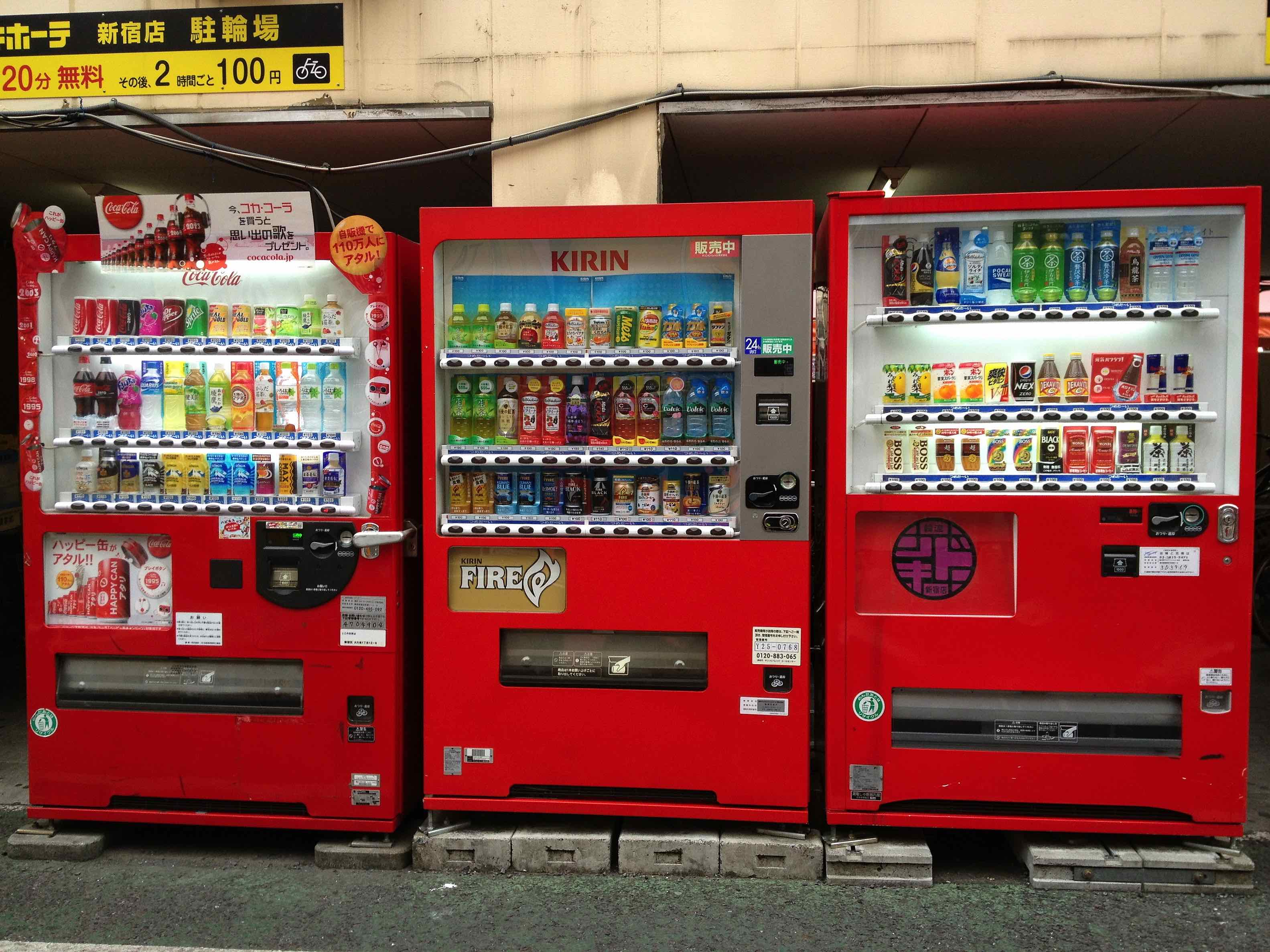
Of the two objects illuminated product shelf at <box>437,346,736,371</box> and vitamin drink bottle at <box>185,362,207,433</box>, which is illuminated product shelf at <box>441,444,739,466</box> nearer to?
illuminated product shelf at <box>437,346,736,371</box>

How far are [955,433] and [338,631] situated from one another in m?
2.51

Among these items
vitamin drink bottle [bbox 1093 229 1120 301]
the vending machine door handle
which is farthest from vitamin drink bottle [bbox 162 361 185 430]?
vitamin drink bottle [bbox 1093 229 1120 301]

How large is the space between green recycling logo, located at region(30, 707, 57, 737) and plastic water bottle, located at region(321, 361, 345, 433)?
1.57 m

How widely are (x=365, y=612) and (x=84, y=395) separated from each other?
1.44 m

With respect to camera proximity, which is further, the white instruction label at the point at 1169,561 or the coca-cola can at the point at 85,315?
the coca-cola can at the point at 85,315

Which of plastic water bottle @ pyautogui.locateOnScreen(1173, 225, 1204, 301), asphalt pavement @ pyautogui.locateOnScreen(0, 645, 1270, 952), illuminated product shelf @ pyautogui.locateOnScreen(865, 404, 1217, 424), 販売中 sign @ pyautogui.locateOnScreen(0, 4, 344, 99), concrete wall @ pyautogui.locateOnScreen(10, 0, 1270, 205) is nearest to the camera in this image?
asphalt pavement @ pyautogui.locateOnScreen(0, 645, 1270, 952)

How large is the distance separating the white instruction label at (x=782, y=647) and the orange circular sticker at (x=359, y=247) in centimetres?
204

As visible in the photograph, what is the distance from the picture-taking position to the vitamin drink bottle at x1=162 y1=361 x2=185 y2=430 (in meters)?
3.45

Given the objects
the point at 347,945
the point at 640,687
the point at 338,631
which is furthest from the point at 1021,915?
the point at 338,631

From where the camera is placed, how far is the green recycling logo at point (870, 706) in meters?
3.14

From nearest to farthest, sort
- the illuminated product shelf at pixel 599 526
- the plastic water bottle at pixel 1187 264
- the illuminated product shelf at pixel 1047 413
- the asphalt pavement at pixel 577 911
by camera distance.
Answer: the asphalt pavement at pixel 577 911, the illuminated product shelf at pixel 1047 413, the plastic water bottle at pixel 1187 264, the illuminated product shelf at pixel 599 526

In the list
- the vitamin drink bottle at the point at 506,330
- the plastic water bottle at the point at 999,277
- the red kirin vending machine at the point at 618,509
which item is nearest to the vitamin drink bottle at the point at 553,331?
the red kirin vending machine at the point at 618,509

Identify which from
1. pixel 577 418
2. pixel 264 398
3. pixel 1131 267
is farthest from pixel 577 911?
pixel 1131 267

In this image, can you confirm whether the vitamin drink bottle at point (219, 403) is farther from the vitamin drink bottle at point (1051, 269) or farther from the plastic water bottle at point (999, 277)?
the vitamin drink bottle at point (1051, 269)
